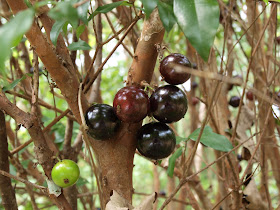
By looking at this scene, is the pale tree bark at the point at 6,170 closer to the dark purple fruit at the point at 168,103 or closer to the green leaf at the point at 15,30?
the dark purple fruit at the point at 168,103

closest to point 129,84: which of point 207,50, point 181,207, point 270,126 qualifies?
point 207,50

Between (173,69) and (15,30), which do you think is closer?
(15,30)

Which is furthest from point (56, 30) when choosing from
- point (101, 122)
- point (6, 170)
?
point (6, 170)

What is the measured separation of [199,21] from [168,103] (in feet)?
0.66

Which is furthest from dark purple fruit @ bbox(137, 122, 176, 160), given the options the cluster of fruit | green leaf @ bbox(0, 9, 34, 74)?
Answer: green leaf @ bbox(0, 9, 34, 74)

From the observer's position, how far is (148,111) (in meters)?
0.57

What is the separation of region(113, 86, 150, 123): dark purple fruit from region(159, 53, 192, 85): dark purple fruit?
6cm

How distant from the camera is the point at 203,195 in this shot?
1.21 m

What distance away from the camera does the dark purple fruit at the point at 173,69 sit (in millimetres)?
550

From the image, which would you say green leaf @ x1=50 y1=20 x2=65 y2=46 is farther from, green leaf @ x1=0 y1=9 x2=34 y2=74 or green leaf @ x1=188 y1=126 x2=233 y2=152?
green leaf @ x1=188 y1=126 x2=233 y2=152

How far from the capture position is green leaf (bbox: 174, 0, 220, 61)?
36 cm

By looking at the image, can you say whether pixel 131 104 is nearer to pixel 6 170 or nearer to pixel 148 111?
pixel 148 111

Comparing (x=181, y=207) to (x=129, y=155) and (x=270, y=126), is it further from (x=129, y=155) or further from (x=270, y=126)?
(x=129, y=155)

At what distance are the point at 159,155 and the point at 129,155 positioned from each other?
57 millimetres
